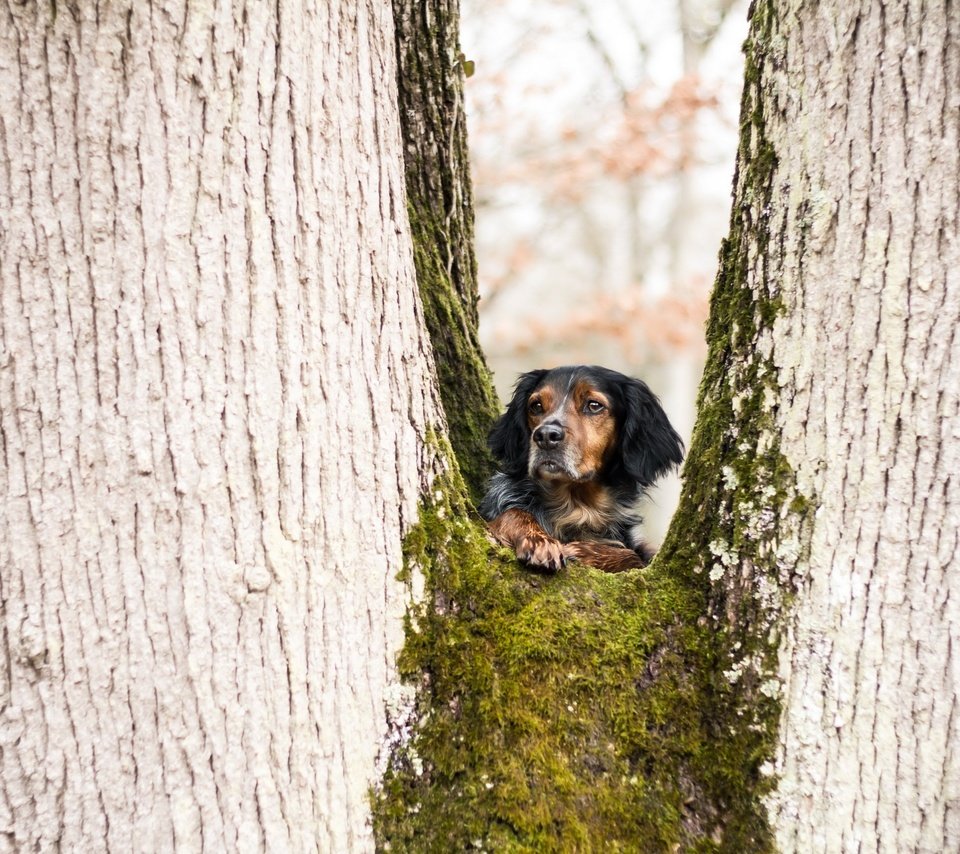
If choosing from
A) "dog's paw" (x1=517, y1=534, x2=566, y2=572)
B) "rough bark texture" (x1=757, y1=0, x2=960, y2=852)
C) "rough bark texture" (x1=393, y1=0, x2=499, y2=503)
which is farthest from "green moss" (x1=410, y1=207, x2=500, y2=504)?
"rough bark texture" (x1=757, y1=0, x2=960, y2=852)

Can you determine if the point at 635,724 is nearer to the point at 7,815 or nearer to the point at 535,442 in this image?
the point at 7,815

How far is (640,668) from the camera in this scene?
8.00 ft

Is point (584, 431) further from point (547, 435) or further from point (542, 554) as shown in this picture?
point (542, 554)

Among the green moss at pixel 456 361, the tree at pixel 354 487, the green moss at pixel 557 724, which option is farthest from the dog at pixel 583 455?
the tree at pixel 354 487

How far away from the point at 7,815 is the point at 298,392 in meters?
1.19

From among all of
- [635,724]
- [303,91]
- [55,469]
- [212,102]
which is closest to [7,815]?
[55,469]

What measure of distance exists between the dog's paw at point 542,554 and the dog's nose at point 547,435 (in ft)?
4.92

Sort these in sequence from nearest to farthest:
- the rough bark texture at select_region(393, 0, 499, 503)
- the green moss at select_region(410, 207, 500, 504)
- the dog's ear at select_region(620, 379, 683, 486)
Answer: the rough bark texture at select_region(393, 0, 499, 503), the green moss at select_region(410, 207, 500, 504), the dog's ear at select_region(620, 379, 683, 486)

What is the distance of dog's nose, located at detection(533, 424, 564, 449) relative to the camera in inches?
170

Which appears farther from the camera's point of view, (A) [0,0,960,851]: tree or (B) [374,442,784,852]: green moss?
(B) [374,442,784,852]: green moss

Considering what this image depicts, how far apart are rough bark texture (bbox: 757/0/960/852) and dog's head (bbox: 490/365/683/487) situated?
2.21m

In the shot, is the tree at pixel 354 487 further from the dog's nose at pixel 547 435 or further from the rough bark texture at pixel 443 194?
the dog's nose at pixel 547 435

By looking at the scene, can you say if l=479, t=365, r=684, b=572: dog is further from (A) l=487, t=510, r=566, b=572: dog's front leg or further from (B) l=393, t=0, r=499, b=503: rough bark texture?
(A) l=487, t=510, r=566, b=572: dog's front leg

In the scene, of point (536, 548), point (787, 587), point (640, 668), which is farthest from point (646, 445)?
point (787, 587)
